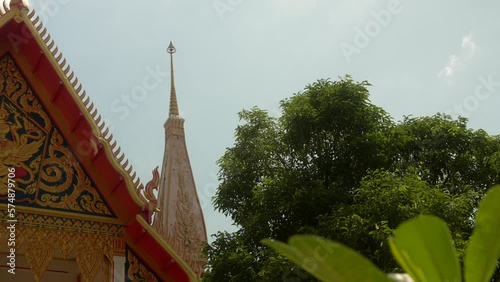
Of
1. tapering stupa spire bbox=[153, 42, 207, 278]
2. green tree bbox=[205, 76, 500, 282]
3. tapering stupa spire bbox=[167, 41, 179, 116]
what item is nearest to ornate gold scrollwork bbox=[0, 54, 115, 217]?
green tree bbox=[205, 76, 500, 282]

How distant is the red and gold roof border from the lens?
7.30 m

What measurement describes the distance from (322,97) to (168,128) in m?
5.03

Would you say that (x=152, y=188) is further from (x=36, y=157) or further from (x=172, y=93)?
(x=172, y=93)

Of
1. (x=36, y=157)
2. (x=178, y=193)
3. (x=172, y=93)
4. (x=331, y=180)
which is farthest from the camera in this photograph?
(x=172, y=93)

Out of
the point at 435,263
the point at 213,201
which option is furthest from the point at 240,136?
the point at 435,263

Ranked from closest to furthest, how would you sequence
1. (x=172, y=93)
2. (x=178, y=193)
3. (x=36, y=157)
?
(x=36, y=157)
(x=178, y=193)
(x=172, y=93)

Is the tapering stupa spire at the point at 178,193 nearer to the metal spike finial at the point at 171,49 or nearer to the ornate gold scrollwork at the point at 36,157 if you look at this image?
the metal spike finial at the point at 171,49

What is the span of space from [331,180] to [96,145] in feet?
10.9

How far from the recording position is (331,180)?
30.3 feet

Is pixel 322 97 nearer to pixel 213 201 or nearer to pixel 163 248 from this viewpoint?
pixel 213 201

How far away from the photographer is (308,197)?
28.2 feet

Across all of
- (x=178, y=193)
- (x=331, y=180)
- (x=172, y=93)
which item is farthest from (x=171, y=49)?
(x=331, y=180)

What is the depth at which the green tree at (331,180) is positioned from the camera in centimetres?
784

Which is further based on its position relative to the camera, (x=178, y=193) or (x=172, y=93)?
(x=172, y=93)
